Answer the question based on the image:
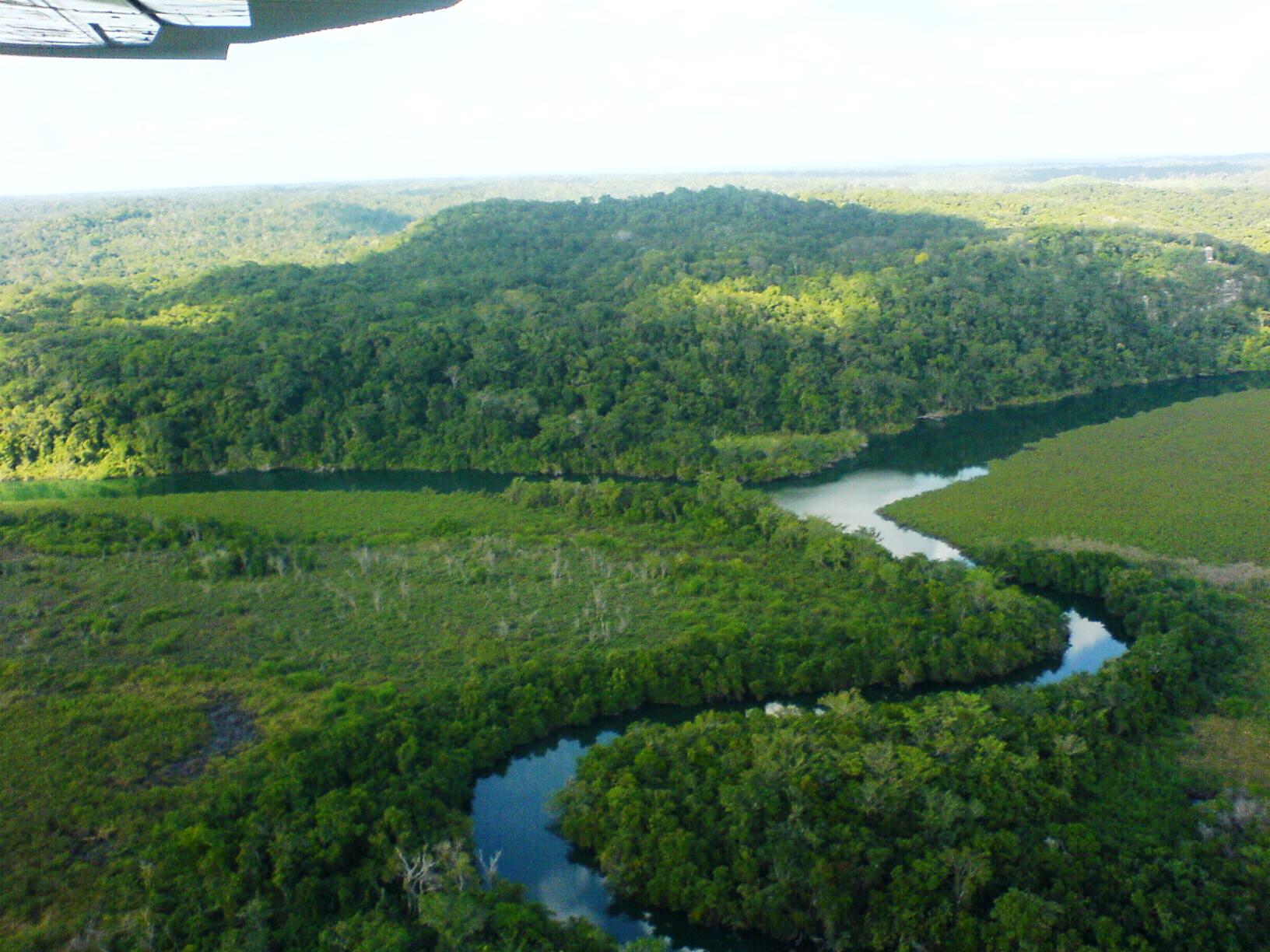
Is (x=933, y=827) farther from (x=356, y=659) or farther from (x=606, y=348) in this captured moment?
(x=606, y=348)

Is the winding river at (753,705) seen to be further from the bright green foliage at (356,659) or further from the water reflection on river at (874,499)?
the bright green foliage at (356,659)

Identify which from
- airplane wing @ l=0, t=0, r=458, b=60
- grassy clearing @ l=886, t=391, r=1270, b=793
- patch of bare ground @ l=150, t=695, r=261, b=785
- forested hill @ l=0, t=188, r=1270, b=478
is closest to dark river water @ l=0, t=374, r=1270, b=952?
forested hill @ l=0, t=188, r=1270, b=478

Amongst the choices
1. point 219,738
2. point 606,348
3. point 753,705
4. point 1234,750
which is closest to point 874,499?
point 753,705

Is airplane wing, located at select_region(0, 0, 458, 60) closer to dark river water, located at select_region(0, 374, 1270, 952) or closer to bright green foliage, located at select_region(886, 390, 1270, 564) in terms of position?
dark river water, located at select_region(0, 374, 1270, 952)

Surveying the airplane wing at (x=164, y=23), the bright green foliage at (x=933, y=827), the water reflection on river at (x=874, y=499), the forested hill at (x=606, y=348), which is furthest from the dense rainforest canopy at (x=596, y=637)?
the airplane wing at (x=164, y=23)

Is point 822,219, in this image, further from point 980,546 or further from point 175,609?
point 175,609
